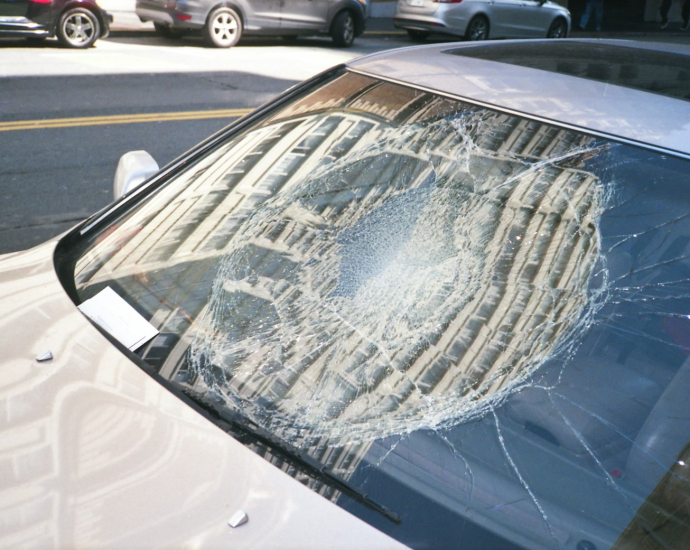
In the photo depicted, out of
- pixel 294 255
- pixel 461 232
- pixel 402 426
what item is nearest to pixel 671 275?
pixel 461 232

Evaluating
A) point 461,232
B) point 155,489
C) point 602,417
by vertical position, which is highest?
point 461,232

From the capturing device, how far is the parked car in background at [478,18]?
15.0 meters

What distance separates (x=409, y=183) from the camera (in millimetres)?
1989

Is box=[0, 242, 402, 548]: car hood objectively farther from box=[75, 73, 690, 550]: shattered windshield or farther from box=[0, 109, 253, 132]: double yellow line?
box=[0, 109, 253, 132]: double yellow line

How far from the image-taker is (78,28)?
1109cm

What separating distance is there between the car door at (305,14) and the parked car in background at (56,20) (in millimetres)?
3170

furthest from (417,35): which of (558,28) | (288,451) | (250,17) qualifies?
(288,451)

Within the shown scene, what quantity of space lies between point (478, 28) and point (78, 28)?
28.4 feet

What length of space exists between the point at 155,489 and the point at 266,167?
1137mm

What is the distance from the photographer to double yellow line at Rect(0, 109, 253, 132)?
7.15 meters

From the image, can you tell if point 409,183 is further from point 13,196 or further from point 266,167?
point 13,196

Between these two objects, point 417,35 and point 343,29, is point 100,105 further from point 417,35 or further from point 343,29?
point 417,35

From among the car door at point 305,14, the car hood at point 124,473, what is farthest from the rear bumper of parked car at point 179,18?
the car hood at point 124,473

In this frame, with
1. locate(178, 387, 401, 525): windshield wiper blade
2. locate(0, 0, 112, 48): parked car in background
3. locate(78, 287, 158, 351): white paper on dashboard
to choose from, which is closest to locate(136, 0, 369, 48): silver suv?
locate(0, 0, 112, 48): parked car in background
